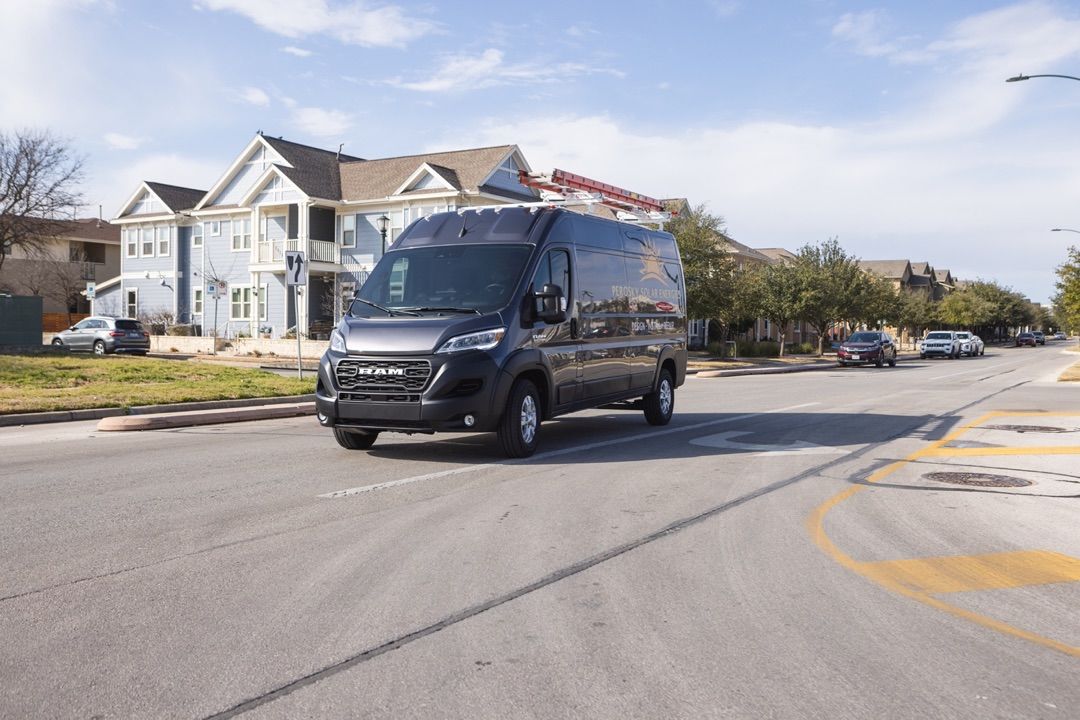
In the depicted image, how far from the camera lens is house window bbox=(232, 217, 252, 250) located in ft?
152

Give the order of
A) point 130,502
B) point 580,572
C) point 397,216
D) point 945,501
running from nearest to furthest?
1. point 580,572
2. point 130,502
3. point 945,501
4. point 397,216

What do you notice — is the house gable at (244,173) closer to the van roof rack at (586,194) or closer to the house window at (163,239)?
the house window at (163,239)

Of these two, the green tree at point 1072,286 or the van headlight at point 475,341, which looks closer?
the van headlight at point 475,341

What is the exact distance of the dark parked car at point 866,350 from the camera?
42156 millimetres

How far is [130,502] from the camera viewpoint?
25.6ft

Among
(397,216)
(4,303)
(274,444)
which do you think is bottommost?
(274,444)

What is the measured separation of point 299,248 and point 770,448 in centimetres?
3465

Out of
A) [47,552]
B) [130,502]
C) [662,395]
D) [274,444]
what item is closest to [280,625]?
[47,552]

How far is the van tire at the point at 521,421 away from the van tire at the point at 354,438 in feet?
5.58

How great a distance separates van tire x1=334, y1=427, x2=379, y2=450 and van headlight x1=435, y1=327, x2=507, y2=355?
1.82 m

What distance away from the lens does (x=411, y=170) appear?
4416 cm

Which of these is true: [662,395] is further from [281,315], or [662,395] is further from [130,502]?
[281,315]

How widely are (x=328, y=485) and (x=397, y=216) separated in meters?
35.3

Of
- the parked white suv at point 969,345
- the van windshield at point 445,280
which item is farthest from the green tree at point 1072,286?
the van windshield at point 445,280
